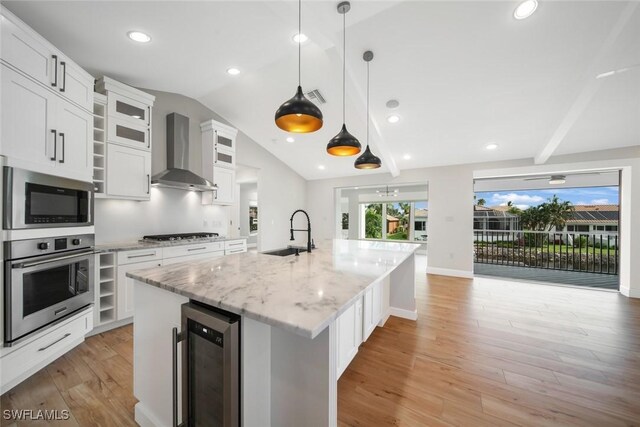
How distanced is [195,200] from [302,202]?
3283mm

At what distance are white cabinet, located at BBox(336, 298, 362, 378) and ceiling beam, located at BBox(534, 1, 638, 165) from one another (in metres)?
3.26

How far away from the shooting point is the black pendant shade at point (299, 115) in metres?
1.47

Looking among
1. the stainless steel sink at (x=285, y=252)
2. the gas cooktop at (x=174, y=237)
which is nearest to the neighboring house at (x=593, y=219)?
the stainless steel sink at (x=285, y=252)

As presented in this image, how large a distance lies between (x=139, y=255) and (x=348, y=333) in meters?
2.53

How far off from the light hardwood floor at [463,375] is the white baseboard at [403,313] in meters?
0.09

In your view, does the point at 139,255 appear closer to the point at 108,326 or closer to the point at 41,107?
the point at 108,326

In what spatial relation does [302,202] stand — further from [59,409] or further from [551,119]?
[59,409]

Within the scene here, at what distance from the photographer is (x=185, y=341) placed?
1.07m

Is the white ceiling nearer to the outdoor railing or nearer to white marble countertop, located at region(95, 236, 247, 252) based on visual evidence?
white marble countertop, located at region(95, 236, 247, 252)

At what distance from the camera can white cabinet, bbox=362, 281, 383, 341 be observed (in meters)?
2.03

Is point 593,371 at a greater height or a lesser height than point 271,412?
lesser

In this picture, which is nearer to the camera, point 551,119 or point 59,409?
point 59,409

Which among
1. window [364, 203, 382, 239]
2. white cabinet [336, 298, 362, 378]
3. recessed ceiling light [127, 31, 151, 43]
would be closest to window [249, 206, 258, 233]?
window [364, 203, 382, 239]

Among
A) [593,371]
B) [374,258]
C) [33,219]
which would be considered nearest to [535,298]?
[593,371]
